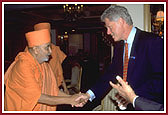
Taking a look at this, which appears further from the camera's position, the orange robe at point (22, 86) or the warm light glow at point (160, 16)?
the warm light glow at point (160, 16)

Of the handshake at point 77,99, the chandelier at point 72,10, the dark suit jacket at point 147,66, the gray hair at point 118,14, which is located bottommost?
the handshake at point 77,99

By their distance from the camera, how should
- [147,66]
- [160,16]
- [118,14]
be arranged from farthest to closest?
[160,16]
[118,14]
[147,66]

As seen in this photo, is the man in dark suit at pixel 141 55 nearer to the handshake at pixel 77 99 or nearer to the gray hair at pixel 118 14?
the gray hair at pixel 118 14

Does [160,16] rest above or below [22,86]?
above

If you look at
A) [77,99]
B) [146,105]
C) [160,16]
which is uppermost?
[160,16]

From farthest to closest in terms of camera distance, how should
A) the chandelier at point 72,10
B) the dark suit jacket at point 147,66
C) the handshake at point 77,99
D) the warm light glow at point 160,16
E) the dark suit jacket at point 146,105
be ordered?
the chandelier at point 72,10 → the warm light glow at point 160,16 → the handshake at point 77,99 → the dark suit jacket at point 147,66 → the dark suit jacket at point 146,105

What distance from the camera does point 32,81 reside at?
1711mm

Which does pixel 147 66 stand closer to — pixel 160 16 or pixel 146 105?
pixel 146 105

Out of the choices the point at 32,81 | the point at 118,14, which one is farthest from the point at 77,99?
the point at 118,14

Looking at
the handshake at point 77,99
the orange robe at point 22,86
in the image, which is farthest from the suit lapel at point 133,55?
the orange robe at point 22,86

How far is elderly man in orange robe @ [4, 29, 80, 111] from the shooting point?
1.69 meters

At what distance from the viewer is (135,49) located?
1722mm

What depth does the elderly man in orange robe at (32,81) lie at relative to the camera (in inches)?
66.4

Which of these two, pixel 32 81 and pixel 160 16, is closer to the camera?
pixel 32 81
